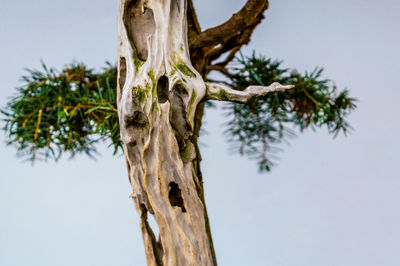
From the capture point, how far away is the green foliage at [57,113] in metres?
0.50

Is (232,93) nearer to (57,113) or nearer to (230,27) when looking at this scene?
(230,27)

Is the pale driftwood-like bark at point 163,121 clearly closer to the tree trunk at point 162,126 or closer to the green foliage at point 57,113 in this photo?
the tree trunk at point 162,126

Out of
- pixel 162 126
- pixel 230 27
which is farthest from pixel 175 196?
pixel 230 27

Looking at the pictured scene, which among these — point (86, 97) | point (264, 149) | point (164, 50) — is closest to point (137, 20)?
point (164, 50)

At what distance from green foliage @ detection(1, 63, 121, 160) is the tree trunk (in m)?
0.11

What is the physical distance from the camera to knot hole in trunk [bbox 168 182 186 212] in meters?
0.37

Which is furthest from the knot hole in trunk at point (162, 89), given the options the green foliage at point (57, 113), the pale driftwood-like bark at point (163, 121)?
the green foliage at point (57, 113)

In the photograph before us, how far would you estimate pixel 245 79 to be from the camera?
562 millimetres

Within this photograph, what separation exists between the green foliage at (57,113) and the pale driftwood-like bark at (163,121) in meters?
0.11

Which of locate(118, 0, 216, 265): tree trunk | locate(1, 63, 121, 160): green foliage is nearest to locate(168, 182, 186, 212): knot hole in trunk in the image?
locate(118, 0, 216, 265): tree trunk

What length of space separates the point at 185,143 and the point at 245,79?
22cm

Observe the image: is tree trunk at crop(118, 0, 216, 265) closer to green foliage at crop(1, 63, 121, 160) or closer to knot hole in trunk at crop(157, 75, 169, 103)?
knot hole in trunk at crop(157, 75, 169, 103)

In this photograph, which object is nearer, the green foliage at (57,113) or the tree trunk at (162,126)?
the tree trunk at (162,126)

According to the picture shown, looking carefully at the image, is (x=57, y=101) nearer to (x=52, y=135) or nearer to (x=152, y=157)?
(x=52, y=135)
